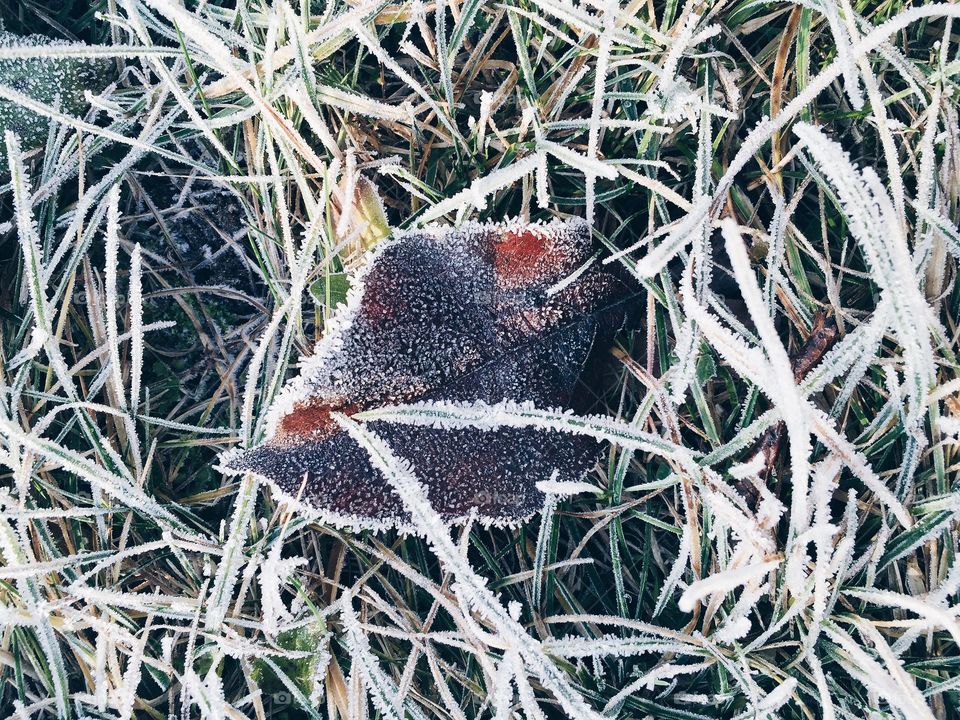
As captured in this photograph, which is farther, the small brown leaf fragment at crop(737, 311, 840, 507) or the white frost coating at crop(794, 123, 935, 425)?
the small brown leaf fragment at crop(737, 311, 840, 507)

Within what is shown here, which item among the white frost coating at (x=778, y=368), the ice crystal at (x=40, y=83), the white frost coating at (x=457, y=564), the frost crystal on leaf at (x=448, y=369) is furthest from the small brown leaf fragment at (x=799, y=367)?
the ice crystal at (x=40, y=83)

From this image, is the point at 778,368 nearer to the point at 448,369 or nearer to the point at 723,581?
the point at 723,581

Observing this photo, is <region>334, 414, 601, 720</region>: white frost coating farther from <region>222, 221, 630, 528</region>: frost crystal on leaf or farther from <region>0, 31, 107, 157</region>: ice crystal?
<region>0, 31, 107, 157</region>: ice crystal

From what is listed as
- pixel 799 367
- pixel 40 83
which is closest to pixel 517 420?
pixel 799 367

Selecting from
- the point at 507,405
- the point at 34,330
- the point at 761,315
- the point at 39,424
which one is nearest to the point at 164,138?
the point at 34,330

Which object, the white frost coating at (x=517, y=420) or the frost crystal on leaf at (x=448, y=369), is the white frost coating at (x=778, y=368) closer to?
the white frost coating at (x=517, y=420)

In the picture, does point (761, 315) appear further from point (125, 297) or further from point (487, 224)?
point (125, 297)

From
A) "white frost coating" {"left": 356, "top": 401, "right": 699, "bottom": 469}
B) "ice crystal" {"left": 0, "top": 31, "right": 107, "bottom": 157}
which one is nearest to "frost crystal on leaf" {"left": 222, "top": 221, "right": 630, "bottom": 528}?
"white frost coating" {"left": 356, "top": 401, "right": 699, "bottom": 469}

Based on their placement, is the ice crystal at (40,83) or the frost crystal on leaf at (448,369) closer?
the frost crystal on leaf at (448,369)
